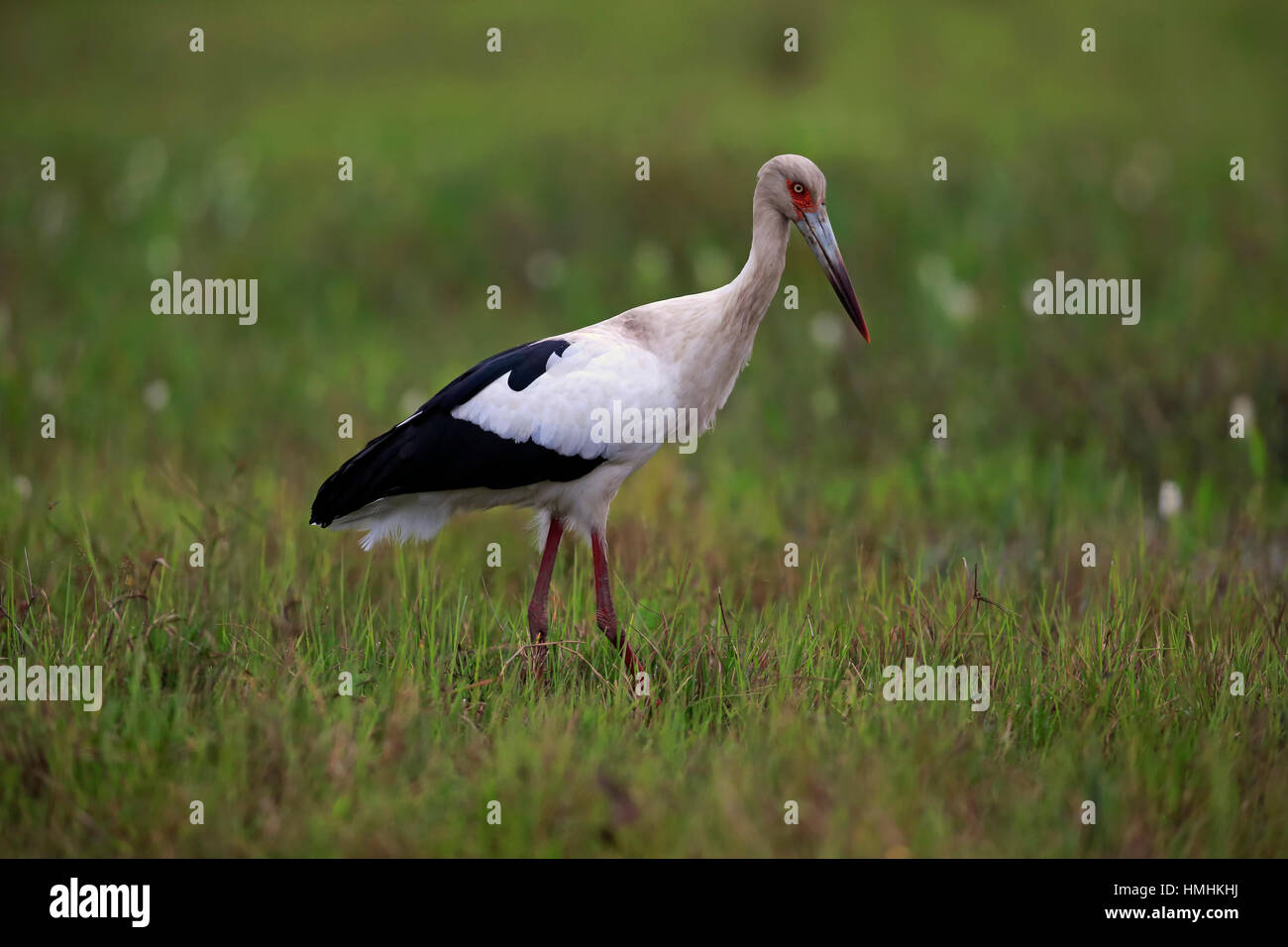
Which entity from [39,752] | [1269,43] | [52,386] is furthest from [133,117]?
[1269,43]

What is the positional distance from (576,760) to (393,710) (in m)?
0.67

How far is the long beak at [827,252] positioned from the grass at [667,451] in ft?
3.76

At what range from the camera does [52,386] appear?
26.7 feet

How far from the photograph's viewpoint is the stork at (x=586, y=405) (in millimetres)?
5105

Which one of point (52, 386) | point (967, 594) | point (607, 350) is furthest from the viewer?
point (52, 386)

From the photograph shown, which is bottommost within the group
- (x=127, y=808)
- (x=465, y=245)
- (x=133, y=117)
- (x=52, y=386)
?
(x=127, y=808)

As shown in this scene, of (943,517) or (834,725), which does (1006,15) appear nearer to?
(943,517)

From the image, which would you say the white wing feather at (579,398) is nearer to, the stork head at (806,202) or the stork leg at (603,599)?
the stork leg at (603,599)

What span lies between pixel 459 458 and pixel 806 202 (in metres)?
1.71

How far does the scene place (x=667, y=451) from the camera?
26.6ft

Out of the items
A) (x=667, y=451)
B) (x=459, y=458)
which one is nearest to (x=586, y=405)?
(x=459, y=458)

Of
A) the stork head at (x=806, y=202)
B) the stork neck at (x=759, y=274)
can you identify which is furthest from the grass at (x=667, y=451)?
the stork head at (x=806, y=202)

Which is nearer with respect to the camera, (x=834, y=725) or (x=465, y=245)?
(x=834, y=725)

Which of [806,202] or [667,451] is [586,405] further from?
[667,451]
